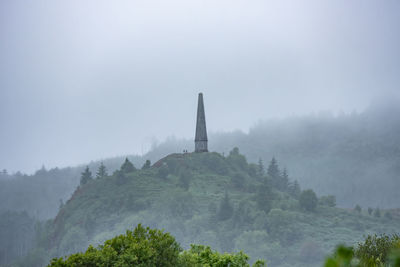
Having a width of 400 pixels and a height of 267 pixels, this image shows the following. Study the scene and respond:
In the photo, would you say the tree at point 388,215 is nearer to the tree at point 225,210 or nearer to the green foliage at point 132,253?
the tree at point 225,210

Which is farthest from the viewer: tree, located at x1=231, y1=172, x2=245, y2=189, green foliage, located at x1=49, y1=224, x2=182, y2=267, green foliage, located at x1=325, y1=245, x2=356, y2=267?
tree, located at x1=231, y1=172, x2=245, y2=189

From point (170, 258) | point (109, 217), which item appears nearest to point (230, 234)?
point (109, 217)

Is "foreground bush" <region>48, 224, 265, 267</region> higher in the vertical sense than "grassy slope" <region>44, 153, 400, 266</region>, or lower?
higher

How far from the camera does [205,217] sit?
420 feet

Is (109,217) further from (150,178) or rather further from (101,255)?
(101,255)

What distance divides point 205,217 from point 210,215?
2.29 meters

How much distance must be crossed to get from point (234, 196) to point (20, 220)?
90.6m

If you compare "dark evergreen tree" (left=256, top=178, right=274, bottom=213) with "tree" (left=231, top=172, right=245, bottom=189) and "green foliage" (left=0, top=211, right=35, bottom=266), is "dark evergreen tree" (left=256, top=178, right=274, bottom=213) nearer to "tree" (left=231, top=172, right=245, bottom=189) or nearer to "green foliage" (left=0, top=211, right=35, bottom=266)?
"tree" (left=231, top=172, right=245, bottom=189)

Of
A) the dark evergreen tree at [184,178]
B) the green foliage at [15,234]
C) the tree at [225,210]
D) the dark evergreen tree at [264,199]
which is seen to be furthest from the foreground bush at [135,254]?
the green foliage at [15,234]

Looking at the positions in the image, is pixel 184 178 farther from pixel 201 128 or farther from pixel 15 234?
pixel 15 234

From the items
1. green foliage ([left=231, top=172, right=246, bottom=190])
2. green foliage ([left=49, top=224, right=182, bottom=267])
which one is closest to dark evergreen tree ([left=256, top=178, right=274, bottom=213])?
green foliage ([left=231, top=172, right=246, bottom=190])

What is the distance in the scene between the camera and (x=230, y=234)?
402 feet

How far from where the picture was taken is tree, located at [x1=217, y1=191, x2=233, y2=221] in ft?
418

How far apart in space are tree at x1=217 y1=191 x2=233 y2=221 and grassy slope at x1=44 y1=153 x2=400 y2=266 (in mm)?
1626
